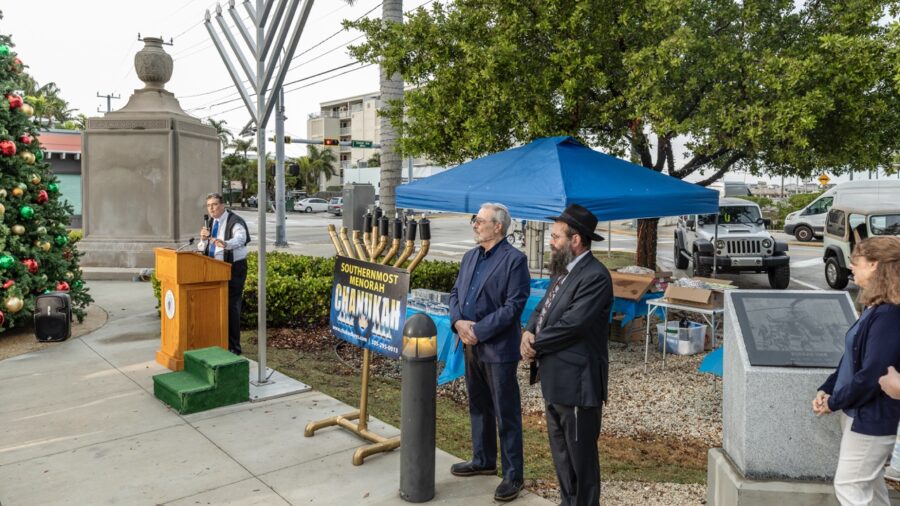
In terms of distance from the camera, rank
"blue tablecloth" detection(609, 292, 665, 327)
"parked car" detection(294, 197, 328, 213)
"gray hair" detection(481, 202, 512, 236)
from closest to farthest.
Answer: "gray hair" detection(481, 202, 512, 236), "blue tablecloth" detection(609, 292, 665, 327), "parked car" detection(294, 197, 328, 213)

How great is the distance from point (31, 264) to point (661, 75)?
9.17 m

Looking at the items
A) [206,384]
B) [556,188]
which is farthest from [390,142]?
[206,384]

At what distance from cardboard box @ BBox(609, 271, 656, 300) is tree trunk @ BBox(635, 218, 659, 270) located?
3678 mm

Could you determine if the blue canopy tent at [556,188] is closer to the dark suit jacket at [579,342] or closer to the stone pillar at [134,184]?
the dark suit jacket at [579,342]

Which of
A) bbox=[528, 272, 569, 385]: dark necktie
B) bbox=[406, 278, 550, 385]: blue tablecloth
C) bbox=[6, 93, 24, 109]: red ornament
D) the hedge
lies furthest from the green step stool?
bbox=[6, 93, 24, 109]: red ornament

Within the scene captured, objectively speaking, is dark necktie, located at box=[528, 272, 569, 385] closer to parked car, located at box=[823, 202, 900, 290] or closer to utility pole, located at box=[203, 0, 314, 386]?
utility pole, located at box=[203, 0, 314, 386]

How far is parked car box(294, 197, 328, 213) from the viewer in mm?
57125

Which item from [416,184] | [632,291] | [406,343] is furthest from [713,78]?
[406,343]

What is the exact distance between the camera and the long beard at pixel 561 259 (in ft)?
13.2

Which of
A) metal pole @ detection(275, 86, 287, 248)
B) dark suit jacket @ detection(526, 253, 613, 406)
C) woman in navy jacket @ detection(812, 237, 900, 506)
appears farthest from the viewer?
metal pole @ detection(275, 86, 287, 248)

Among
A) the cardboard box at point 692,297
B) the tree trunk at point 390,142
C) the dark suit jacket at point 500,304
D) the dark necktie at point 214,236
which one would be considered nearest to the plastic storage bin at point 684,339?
the cardboard box at point 692,297

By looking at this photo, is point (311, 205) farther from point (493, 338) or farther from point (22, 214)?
point (493, 338)

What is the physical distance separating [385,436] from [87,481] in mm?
2145

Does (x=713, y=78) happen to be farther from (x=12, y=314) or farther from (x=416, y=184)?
(x=12, y=314)
